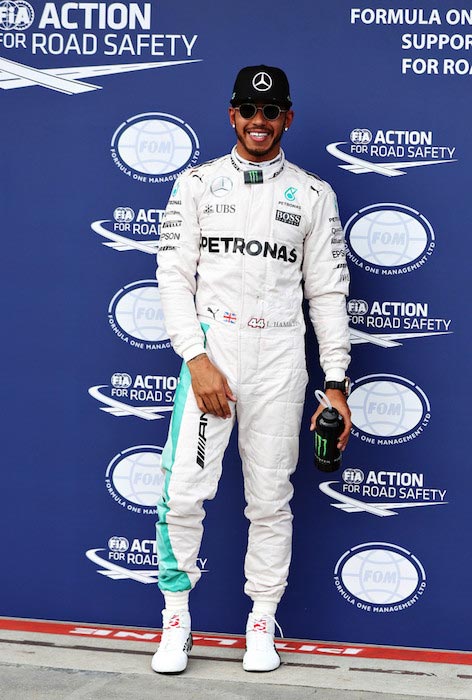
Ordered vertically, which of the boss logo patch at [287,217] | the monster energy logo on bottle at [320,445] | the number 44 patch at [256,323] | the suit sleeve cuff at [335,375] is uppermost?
the boss logo patch at [287,217]

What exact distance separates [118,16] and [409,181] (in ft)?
3.58

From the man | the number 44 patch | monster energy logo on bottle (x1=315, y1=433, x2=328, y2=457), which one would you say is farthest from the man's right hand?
monster energy logo on bottle (x1=315, y1=433, x2=328, y2=457)

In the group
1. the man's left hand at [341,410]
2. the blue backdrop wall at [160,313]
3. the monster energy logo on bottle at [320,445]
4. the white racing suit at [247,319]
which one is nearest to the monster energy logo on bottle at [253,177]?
the white racing suit at [247,319]

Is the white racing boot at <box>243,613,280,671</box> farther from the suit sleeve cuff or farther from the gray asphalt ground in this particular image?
the suit sleeve cuff

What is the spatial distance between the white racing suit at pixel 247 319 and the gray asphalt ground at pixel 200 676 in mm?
265

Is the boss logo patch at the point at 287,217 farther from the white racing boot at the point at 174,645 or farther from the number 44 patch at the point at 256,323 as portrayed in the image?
the white racing boot at the point at 174,645

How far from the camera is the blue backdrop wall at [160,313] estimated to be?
11.5 feet

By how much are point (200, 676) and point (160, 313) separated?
1.16 m

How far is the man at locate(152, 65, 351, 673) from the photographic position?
10.7ft

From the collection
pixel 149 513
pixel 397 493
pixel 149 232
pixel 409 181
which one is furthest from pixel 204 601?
pixel 409 181

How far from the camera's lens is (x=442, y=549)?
11.7 feet

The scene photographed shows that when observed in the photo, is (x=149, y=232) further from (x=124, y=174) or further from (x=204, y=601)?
(x=204, y=601)

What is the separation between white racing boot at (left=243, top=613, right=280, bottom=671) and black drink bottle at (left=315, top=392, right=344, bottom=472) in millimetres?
522

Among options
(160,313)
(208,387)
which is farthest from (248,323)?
(160,313)
